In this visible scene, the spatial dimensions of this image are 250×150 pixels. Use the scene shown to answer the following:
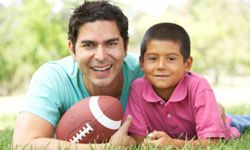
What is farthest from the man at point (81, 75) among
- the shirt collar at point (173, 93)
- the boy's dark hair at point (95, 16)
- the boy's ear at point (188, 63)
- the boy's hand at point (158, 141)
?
the boy's ear at point (188, 63)

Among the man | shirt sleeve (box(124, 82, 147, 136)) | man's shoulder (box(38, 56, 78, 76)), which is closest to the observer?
the man

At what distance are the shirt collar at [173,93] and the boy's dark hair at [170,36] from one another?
0.23 meters

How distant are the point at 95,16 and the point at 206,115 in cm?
126

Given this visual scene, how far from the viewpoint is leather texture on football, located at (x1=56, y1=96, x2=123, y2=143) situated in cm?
404

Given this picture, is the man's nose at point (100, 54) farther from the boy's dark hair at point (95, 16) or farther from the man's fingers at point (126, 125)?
the man's fingers at point (126, 125)

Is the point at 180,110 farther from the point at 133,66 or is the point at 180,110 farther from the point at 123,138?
the point at 133,66

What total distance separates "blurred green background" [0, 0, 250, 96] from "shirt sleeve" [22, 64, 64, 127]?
→ 68.8 ft

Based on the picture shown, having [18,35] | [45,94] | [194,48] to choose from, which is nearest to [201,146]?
[45,94]

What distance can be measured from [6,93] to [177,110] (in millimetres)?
27691

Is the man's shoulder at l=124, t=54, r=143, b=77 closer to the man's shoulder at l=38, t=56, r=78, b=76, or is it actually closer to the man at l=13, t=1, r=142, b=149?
the man at l=13, t=1, r=142, b=149

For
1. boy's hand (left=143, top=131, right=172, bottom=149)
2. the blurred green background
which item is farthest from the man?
the blurred green background

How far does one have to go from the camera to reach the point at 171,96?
4340mm

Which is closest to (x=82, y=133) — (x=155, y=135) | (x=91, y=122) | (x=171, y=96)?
(x=91, y=122)

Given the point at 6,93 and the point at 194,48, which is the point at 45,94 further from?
the point at 194,48
